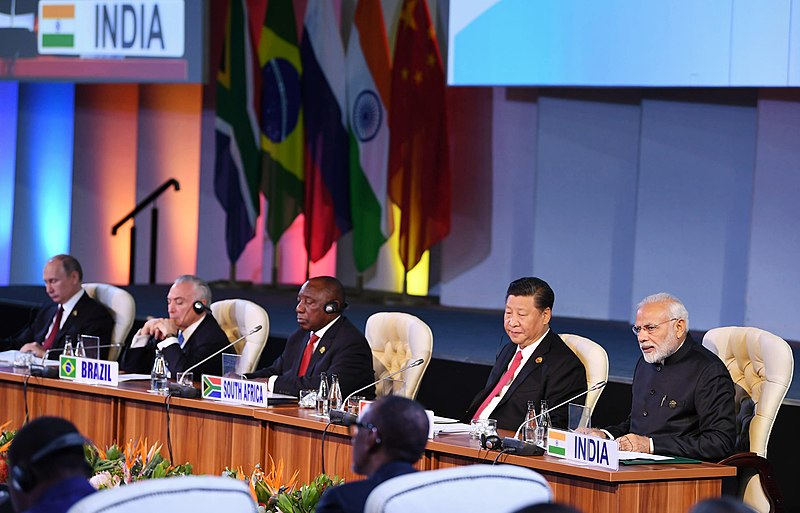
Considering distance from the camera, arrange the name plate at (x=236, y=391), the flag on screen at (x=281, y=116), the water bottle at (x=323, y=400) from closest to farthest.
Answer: the water bottle at (x=323, y=400) → the name plate at (x=236, y=391) → the flag on screen at (x=281, y=116)

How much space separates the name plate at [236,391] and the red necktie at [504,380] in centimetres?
85

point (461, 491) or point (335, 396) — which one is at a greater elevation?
point (461, 491)

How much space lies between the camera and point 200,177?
1224cm

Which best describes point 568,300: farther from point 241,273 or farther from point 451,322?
point 241,273

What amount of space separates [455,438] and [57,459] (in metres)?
2.31

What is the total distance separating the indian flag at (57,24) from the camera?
925 cm

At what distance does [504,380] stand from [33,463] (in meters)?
2.94

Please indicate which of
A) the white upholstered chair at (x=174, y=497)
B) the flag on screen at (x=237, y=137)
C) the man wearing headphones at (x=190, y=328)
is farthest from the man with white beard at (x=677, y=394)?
the flag on screen at (x=237, y=137)

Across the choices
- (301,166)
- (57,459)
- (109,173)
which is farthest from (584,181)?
(57,459)

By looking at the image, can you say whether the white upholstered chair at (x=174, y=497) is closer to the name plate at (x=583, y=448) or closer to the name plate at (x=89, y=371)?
the name plate at (x=583, y=448)

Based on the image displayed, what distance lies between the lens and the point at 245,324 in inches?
243

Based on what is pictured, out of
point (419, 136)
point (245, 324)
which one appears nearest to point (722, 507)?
point (245, 324)

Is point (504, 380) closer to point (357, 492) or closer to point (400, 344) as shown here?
point (400, 344)

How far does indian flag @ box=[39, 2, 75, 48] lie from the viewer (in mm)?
9250
